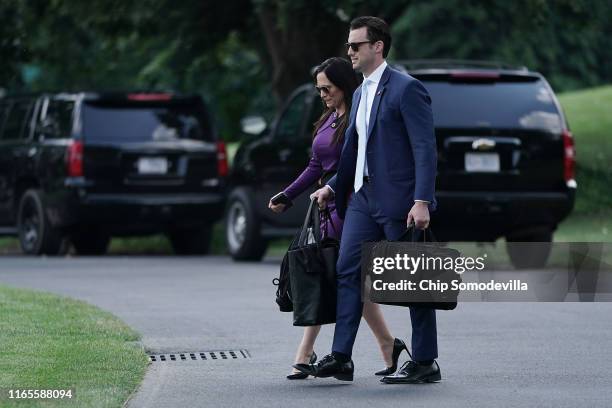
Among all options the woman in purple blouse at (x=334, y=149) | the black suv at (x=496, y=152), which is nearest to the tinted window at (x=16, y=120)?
the black suv at (x=496, y=152)

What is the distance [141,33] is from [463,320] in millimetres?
14811

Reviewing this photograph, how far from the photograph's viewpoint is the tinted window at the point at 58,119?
799 inches

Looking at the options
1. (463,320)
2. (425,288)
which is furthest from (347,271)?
(463,320)

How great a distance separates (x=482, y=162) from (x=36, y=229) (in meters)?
6.81

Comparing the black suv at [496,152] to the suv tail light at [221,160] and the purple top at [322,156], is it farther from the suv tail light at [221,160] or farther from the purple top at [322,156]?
the purple top at [322,156]

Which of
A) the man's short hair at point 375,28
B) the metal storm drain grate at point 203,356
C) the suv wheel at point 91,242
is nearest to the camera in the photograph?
the man's short hair at point 375,28

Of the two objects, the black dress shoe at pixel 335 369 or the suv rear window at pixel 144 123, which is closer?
the black dress shoe at pixel 335 369

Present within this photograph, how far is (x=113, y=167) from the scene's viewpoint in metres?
20.1

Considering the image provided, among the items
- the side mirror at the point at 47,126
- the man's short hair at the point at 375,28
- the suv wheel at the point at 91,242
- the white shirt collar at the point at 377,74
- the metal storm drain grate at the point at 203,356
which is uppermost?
the man's short hair at the point at 375,28

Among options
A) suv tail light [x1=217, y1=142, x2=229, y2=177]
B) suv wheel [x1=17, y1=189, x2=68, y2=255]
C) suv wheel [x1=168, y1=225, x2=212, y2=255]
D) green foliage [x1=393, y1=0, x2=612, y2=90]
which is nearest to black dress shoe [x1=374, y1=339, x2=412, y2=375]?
suv tail light [x1=217, y1=142, x2=229, y2=177]

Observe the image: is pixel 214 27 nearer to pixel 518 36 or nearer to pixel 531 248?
pixel 518 36

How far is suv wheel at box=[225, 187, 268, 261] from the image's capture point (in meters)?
19.0

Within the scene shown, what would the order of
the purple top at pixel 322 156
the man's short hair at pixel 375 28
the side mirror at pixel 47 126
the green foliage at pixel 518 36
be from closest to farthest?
the man's short hair at pixel 375 28 < the purple top at pixel 322 156 < the side mirror at pixel 47 126 < the green foliage at pixel 518 36

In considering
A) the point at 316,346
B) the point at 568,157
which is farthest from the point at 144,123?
the point at 316,346
